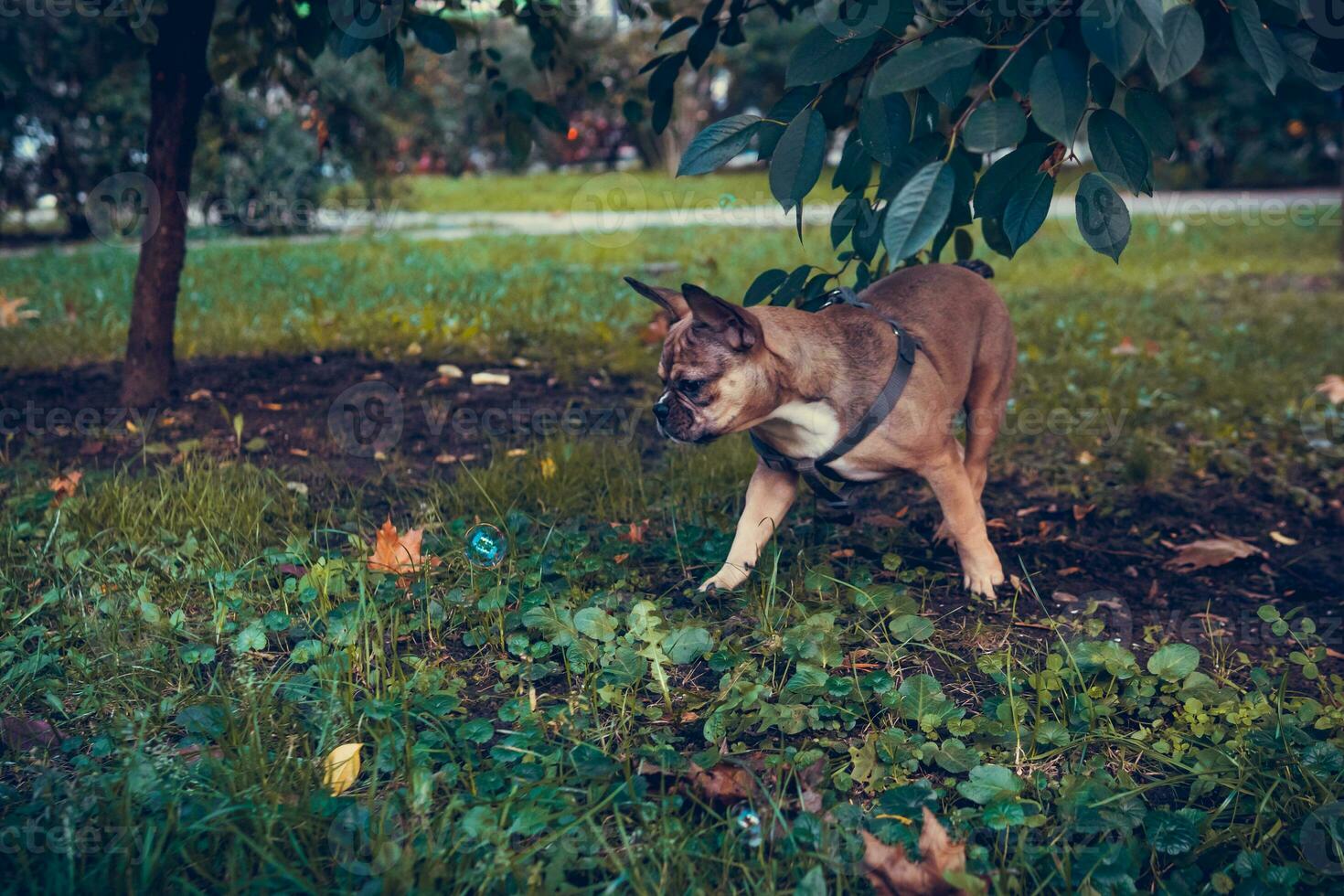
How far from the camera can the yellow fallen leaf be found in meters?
2.16

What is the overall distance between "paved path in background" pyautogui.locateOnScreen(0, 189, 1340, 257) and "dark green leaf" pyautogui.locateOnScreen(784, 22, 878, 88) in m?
8.64

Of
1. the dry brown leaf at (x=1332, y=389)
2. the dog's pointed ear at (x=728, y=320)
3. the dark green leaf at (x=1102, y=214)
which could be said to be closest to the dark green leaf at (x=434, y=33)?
the dog's pointed ear at (x=728, y=320)

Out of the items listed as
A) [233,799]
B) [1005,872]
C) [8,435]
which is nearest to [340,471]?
[8,435]

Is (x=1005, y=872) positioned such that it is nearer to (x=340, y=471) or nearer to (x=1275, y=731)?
(x=1275, y=731)

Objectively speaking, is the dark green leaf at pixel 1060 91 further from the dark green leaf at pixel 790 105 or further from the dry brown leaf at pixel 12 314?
the dry brown leaf at pixel 12 314

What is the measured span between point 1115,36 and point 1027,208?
0.36m

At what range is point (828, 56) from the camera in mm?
2232

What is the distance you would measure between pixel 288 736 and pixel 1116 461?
3.50m

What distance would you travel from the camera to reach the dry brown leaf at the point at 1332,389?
5.40 meters

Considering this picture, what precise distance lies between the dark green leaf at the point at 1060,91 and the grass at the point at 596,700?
120 cm

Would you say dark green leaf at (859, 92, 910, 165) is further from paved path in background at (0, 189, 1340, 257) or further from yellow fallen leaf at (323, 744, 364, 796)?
paved path in background at (0, 189, 1340, 257)

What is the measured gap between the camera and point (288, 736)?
2.32 metres

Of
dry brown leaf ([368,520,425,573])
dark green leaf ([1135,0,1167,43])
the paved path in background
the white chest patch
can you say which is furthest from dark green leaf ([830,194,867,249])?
the paved path in background

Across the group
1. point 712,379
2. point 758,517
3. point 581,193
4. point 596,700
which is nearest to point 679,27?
point 712,379
